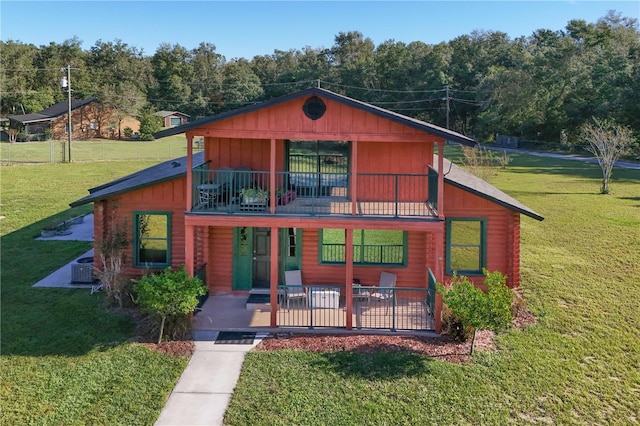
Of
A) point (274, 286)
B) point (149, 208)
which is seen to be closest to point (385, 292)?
point (274, 286)

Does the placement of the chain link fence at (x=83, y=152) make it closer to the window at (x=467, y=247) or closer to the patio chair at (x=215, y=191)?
the patio chair at (x=215, y=191)

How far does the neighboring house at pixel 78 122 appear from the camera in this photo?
64062 millimetres

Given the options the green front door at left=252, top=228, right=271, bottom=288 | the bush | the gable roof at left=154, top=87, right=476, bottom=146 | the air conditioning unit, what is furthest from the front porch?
the air conditioning unit

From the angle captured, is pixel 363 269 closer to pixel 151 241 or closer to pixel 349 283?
pixel 349 283

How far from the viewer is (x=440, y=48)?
7800 centimetres

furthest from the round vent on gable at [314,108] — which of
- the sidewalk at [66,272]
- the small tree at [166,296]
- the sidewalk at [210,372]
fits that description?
the sidewalk at [66,272]

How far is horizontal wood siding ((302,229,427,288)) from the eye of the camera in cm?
1359

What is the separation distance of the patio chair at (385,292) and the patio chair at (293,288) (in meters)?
1.92

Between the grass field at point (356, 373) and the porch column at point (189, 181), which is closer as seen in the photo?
the grass field at point (356, 373)

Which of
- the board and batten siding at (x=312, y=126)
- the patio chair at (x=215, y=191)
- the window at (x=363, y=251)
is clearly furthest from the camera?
the window at (x=363, y=251)

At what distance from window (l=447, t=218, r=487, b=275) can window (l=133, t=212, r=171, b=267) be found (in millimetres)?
7741

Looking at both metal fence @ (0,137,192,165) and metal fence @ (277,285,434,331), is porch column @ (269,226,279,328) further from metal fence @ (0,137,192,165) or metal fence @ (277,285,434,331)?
metal fence @ (0,137,192,165)

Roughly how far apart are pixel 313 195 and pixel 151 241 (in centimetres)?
494

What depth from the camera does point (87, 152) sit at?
5288 cm
